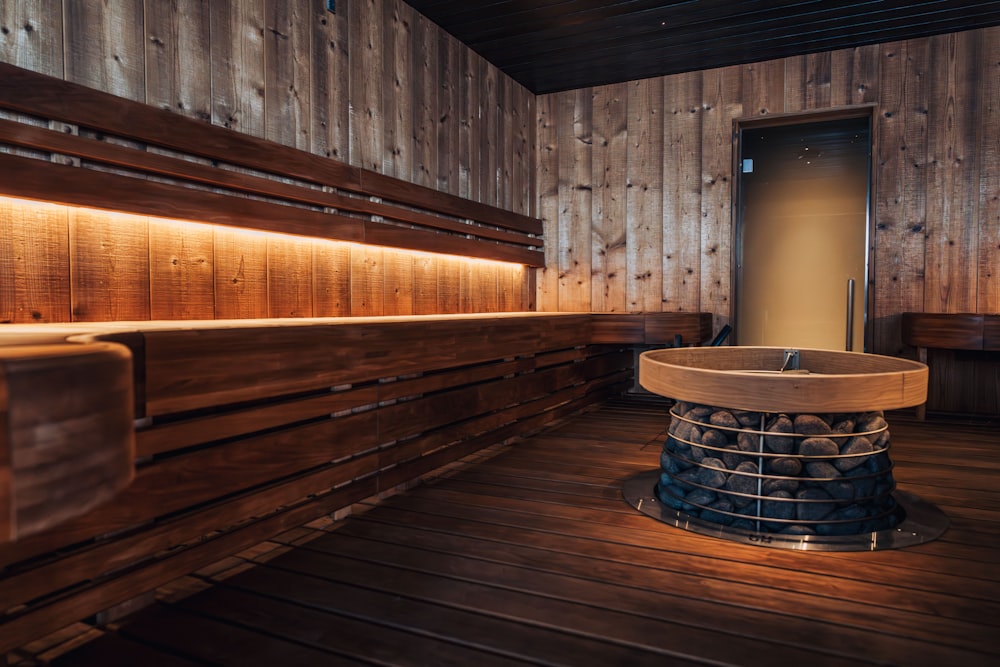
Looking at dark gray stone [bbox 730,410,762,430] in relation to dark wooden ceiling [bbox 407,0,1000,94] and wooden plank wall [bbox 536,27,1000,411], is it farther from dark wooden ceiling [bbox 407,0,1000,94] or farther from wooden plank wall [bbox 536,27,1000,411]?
wooden plank wall [bbox 536,27,1000,411]

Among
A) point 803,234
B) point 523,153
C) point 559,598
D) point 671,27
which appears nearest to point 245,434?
point 559,598

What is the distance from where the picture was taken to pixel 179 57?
2.37 meters

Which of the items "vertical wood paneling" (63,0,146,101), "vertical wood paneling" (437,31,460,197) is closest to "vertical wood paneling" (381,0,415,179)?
"vertical wood paneling" (437,31,460,197)

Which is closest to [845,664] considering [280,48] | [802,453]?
[802,453]

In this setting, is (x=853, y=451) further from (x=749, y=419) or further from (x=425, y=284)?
(x=425, y=284)

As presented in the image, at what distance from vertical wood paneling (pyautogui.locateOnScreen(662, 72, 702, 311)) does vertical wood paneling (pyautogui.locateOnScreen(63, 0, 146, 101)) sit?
3769 mm

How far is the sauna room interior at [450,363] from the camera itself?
1473mm

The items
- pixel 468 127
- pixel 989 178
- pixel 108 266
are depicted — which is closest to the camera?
pixel 108 266

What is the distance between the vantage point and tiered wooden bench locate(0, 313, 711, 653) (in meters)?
1.46

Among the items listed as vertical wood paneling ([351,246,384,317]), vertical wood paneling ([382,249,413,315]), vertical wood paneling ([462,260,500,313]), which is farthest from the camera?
vertical wood paneling ([462,260,500,313])

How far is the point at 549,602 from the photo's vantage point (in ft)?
5.37

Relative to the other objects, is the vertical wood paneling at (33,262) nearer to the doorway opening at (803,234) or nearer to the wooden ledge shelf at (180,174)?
the wooden ledge shelf at (180,174)

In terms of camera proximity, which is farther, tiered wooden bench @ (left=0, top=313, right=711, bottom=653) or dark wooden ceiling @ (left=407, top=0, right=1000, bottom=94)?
dark wooden ceiling @ (left=407, top=0, right=1000, bottom=94)

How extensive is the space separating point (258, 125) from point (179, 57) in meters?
0.40
